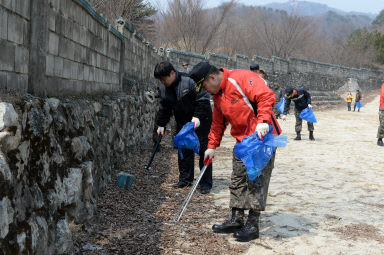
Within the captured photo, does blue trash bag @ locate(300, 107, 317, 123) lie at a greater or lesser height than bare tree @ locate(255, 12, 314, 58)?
lesser

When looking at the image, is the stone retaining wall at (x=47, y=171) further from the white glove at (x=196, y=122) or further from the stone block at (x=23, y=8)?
the white glove at (x=196, y=122)

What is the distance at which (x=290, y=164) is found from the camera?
28.4 ft

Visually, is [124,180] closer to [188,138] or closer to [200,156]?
[188,138]

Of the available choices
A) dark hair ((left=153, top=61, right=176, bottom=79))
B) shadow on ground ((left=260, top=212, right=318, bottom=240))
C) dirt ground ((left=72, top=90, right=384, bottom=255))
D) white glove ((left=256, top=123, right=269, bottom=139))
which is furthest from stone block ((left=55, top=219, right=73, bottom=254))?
dark hair ((left=153, top=61, right=176, bottom=79))

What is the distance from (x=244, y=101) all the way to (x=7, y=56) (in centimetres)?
212

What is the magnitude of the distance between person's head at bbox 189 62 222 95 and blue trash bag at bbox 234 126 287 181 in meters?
0.62

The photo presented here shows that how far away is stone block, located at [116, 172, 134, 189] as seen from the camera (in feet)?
19.2

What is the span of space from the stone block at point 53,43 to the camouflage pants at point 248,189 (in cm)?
214

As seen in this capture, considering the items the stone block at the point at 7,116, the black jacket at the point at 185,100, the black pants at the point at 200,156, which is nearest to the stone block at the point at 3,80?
the stone block at the point at 7,116

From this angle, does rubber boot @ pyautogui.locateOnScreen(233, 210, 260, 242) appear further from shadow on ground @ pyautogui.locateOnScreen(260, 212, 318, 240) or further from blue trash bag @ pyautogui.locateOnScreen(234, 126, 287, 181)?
blue trash bag @ pyautogui.locateOnScreen(234, 126, 287, 181)

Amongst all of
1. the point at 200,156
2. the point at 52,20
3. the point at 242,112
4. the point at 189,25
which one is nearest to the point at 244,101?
the point at 242,112

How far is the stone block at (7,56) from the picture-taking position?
3012mm

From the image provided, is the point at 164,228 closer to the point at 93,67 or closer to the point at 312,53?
the point at 93,67

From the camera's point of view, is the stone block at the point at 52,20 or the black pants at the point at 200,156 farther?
the black pants at the point at 200,156
